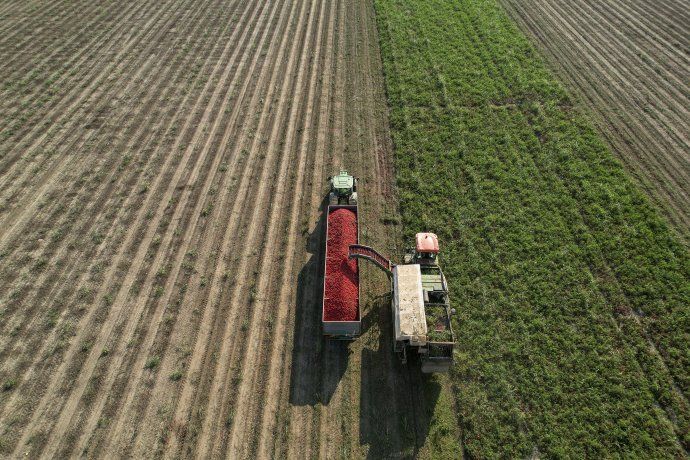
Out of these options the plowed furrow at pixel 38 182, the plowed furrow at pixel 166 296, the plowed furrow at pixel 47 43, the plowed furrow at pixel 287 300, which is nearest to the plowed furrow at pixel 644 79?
Answer: the plowed furrow at pixel 287 300

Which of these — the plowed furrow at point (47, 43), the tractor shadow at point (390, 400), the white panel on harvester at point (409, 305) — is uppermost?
the plowed furrow at point (47, 43)

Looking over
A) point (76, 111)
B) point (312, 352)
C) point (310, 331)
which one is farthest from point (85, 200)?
point (312, 352)

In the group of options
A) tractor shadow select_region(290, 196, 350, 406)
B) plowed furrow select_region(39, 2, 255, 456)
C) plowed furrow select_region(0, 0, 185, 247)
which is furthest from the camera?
plowed furrow select_region(0, 0, 185, 247)

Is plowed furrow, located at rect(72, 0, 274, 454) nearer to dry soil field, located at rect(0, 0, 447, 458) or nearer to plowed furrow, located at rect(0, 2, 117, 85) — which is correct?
dry soil field, located at rect(0, 0, 447, 458)

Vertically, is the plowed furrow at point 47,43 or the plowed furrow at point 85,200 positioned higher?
the plowed furrow at point 47,43

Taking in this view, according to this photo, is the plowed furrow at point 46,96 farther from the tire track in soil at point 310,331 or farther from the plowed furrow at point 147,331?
the tire track in soil at point 310,331

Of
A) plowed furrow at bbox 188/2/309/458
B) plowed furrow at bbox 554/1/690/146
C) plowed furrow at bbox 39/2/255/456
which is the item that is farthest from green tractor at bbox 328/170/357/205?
plowed furrow at bbox 554/1/690/146
